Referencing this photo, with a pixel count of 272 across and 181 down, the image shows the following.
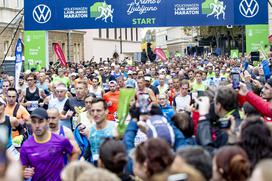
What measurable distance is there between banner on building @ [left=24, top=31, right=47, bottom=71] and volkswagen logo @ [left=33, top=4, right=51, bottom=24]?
1.12 metres

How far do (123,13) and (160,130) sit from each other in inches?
709

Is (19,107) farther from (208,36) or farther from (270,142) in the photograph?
(208,36)

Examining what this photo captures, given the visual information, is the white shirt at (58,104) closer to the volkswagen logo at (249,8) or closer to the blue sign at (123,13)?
the blue sign at (123,13)

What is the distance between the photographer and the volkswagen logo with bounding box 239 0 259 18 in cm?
2261

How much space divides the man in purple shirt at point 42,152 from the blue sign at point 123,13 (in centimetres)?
1675

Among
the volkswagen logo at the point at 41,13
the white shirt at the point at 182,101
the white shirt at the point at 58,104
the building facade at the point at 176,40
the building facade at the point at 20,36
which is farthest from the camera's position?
the building facade at the point at 176,40

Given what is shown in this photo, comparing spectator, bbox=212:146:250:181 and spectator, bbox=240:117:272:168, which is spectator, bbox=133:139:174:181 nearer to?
spectator, bbox=212:146:250:181

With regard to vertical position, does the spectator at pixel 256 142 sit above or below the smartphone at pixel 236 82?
below

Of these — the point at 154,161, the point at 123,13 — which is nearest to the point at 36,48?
the point at 123,13

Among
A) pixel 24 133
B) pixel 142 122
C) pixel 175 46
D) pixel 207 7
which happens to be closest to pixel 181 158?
pixel 142 122

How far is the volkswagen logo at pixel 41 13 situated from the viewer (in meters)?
23.8

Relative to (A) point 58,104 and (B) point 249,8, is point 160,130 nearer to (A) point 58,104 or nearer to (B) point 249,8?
(A) point 58,104

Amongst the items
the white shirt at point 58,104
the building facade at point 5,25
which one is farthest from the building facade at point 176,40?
the white shirt at point 58,104

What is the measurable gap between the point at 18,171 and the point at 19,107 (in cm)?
650
